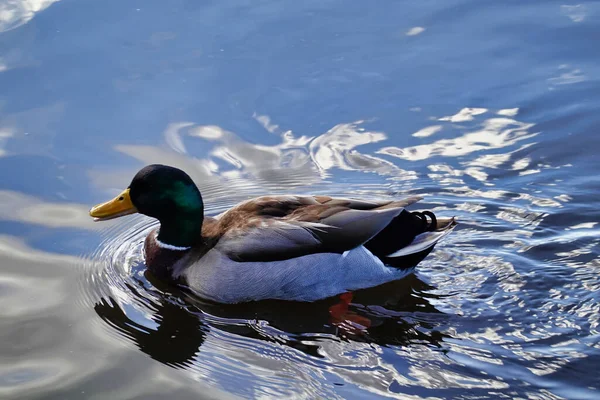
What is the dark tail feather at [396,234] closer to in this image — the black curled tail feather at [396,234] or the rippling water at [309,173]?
the black curled tail feather at [396,234]

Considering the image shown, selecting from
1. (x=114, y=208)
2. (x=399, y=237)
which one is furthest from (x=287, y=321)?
(x=114, y=208)

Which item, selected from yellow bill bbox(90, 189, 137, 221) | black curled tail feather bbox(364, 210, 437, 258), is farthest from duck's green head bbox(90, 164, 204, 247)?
black curled tail feather bbox(364, 210, 437, 258)

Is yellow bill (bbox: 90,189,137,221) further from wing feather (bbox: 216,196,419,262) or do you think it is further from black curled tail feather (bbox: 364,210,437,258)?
black curled tail feather (bbox: 364,210,437,258)

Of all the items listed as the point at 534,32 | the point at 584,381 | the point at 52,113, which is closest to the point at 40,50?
the point at 52,113

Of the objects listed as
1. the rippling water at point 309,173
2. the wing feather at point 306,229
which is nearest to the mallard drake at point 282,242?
the wing feather at point 306,229

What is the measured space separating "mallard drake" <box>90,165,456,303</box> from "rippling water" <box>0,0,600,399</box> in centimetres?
14

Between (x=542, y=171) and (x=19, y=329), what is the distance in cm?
404

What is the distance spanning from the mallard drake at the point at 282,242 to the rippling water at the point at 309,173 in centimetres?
14

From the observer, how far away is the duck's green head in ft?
20.4

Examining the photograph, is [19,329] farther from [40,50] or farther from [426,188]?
[40,50]

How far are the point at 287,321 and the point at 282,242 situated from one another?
52cm

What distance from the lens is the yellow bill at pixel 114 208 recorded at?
622 cm

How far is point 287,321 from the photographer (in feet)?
19.0

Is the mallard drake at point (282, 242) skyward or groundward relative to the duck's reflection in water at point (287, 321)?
skyward
